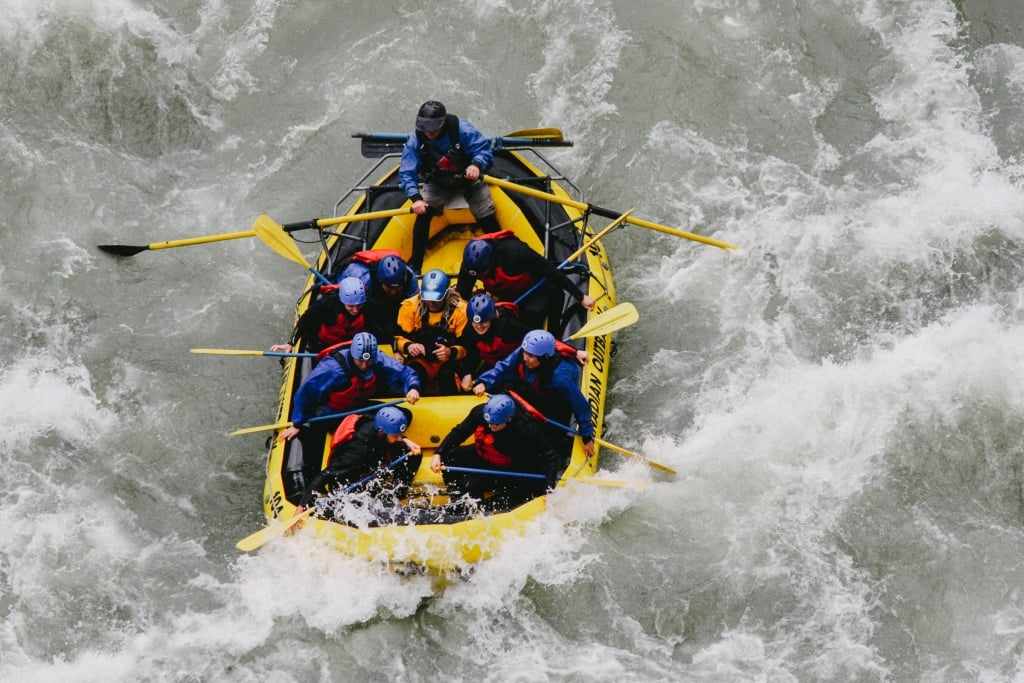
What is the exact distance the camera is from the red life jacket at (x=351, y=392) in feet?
29.6

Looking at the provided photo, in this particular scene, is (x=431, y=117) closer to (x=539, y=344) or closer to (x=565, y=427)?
(x=539, y=344)

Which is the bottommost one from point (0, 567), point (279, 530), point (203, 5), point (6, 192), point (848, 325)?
point (0, 567)

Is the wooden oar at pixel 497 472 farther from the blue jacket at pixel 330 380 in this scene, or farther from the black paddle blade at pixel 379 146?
the black paddle blade at pixel 379 146

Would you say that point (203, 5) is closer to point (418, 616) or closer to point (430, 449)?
point (430, 449)

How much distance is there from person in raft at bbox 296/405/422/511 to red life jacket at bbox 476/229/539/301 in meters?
1.43

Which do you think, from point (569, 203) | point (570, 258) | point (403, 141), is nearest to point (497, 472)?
point (570, 258)

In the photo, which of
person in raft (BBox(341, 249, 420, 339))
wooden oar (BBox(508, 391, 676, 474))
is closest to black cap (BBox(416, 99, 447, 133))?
person in raft (BBox(341, 249, 420, 339))

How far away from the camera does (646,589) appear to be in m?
8.76

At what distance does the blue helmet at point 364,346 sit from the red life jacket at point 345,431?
435 mm

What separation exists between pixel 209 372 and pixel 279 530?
9.20ft

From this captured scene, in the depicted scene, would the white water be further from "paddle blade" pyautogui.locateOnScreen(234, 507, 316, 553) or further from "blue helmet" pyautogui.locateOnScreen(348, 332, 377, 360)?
"blue helmet" pyautogui.locateOnScreen(348, 332, 377, 360)

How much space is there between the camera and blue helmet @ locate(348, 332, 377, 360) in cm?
Result: 883

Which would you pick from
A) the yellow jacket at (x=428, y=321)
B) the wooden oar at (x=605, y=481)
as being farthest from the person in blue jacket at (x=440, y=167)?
the wooden oar at (x=605, y=481)

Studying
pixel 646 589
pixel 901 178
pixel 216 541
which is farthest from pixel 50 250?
pixel 901 178
